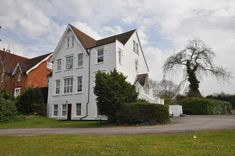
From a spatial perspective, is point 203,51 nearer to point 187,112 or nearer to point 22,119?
point 187,112

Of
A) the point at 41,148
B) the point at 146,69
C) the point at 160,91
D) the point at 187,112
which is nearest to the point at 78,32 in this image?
the point at 146,69

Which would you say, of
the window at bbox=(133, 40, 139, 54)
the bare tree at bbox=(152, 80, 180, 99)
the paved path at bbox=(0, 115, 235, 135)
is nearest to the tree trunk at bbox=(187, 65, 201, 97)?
the window at bbox=(133, 40, 139, 54)

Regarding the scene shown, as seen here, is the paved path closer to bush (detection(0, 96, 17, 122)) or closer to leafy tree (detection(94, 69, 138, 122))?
leafy tree (detection(94, 69, 138, 122))

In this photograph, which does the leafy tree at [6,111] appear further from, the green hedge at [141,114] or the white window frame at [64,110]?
the green hedge at [141,114]

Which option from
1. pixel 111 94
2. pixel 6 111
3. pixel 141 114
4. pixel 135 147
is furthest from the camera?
pixel 6 111

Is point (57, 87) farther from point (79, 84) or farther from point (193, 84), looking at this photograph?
point (193, 84)

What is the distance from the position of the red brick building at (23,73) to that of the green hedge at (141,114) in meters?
28.6

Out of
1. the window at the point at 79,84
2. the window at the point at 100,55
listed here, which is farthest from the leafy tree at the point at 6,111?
the window at the point at 100,55

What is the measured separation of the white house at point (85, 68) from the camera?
36.2 meters

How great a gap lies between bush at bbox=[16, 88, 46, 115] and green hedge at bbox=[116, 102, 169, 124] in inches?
697

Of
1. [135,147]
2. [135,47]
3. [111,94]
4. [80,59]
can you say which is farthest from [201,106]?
[135,147]

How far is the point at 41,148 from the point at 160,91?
243 feet

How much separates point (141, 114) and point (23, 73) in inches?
1253

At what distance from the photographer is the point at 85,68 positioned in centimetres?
3797
